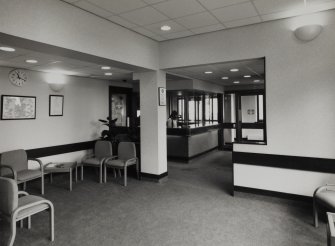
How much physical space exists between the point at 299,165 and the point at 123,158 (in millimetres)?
3497

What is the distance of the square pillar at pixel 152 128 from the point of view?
510 cm

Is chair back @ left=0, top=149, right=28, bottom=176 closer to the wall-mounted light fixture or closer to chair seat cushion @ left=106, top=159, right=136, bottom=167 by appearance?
chair seat cushion @ left=106, top=159, right=136, bottom=167

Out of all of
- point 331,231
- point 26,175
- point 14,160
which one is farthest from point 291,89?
point 14,160

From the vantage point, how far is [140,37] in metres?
4.60

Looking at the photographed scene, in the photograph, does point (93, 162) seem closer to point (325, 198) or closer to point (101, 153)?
point (101, 153)

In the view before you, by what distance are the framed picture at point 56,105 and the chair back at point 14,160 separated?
4.96 ft

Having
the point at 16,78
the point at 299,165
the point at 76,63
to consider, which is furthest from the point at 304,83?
the point at 16,78

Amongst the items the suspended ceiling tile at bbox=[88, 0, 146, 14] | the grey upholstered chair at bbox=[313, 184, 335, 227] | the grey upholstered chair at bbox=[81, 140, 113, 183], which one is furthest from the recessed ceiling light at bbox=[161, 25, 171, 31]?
the grey upholstered chair at bbox=[313, 184, 335, 227]

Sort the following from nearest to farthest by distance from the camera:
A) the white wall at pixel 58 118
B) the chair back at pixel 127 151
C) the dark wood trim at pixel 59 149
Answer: the white wall at pixel 58 118 < the chair back at pixel 127 151 < the dark wood trim at pixel 59 149

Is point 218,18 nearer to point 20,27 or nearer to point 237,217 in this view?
point 20,27

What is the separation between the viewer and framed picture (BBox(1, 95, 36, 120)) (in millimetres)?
5121

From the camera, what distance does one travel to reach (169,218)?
11.2 ft

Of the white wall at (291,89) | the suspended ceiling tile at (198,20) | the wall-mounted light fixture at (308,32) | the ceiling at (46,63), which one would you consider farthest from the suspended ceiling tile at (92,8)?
the wall-mounted light fixture at (308,32)

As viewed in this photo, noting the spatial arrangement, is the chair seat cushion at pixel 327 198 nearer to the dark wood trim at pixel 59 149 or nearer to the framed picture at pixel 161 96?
the framed picture at pixel 161 96
